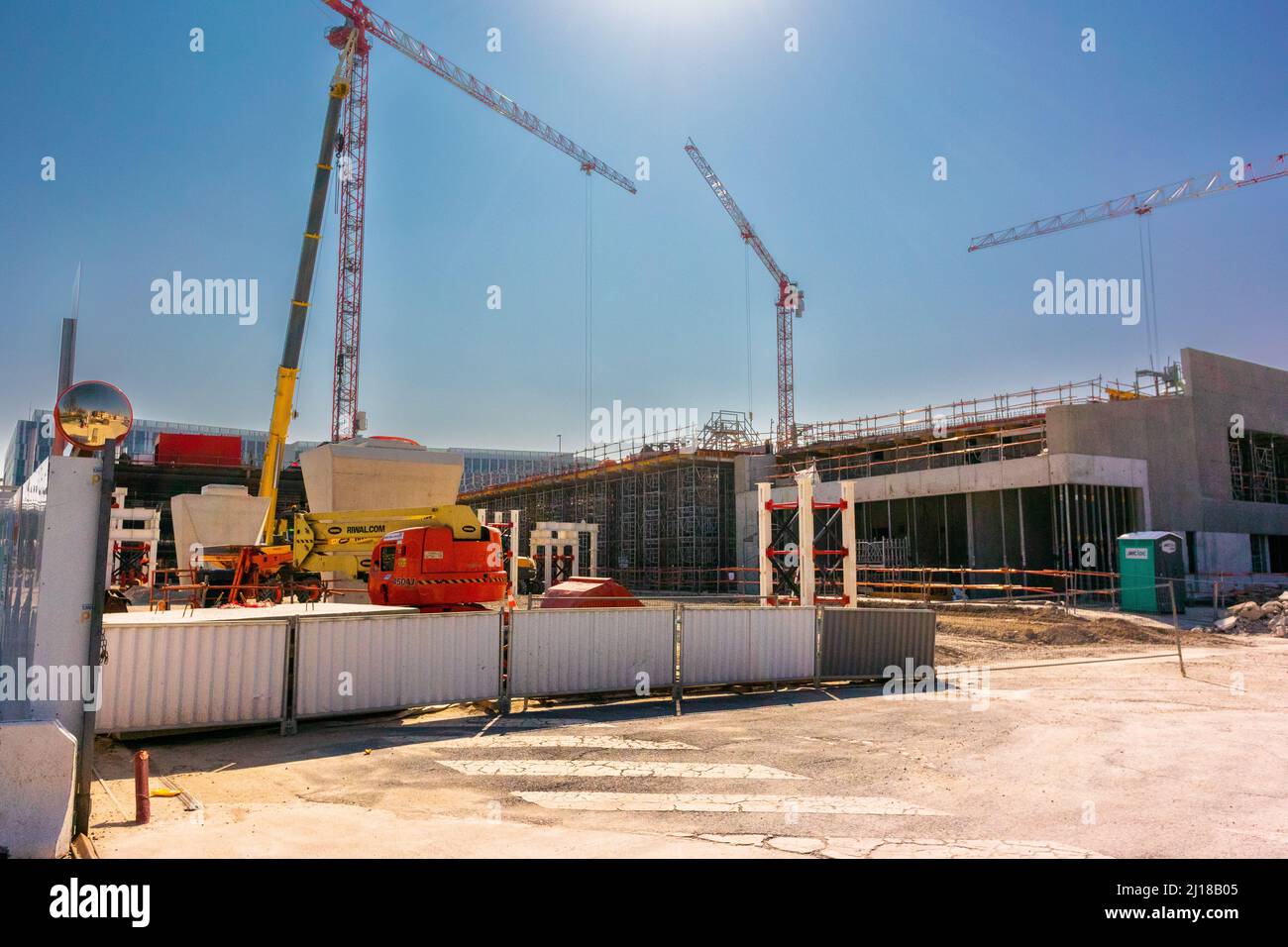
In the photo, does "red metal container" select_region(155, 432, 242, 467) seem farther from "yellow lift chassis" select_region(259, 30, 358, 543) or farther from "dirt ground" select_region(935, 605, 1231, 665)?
"dirt ground" select_region(935, 605, 1231, 665)

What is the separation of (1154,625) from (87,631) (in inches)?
961

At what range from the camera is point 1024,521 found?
1377 inches

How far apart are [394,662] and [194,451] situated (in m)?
51.9

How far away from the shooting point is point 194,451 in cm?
5503

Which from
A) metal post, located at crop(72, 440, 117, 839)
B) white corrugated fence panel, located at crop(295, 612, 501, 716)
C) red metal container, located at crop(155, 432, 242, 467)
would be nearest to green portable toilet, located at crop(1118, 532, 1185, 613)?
white corrugated fence panel, located at crop(295, 612, 501, 716)

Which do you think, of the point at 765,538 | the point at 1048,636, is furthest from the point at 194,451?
the point at 1048,636

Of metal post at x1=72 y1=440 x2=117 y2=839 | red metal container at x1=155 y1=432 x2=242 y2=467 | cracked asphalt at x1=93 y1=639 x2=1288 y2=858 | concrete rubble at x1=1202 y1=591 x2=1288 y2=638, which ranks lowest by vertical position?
cracked asphalt at x1=93 y1=639 x2=1288 y2=858

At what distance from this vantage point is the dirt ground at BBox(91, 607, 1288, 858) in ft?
19.8

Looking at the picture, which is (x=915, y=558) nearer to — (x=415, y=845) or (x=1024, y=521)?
(x=1024, y=521)

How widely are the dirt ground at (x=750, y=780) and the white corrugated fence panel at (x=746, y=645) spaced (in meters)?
0.42

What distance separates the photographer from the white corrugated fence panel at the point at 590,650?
11.7 m

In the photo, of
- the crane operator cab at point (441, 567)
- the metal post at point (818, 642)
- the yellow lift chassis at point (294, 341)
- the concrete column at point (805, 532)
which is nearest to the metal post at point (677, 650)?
the metal post at point (818, 642)

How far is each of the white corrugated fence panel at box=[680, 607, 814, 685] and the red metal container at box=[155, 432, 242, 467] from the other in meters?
50.6
